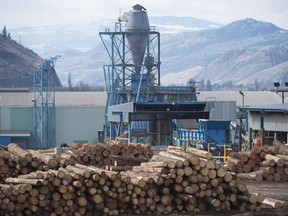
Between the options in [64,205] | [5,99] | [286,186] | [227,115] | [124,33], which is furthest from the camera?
[5,99]

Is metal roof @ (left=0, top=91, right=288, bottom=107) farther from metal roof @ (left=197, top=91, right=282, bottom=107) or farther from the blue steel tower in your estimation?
the blue steel tower

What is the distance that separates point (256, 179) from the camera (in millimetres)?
28609

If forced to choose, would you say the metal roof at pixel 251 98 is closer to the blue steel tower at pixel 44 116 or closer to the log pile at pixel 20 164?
the blue steel tower at pixel 44 116

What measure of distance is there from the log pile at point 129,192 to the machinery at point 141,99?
25871mm

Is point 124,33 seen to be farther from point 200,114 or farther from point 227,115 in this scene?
point 200,114

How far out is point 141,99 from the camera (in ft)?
222

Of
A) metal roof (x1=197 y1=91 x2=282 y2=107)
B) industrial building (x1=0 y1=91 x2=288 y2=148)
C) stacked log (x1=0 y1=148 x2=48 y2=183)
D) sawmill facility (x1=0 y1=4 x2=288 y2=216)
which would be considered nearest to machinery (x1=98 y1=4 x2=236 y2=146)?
sawmill facility (x1=0 y1=4 x2=288 y2=216)

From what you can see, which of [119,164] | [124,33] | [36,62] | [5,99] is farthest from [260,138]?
[36,62]

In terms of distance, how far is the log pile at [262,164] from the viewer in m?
28.7

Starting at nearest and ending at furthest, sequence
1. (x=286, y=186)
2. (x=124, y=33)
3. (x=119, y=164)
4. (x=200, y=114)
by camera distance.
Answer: (x=286, y=186)
(x=119, y=164)
(x=200, y=114)
(x=124, y=33)

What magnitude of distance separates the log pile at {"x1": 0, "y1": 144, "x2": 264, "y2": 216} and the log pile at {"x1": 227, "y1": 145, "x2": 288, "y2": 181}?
583 cm

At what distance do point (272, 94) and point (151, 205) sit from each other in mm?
66243

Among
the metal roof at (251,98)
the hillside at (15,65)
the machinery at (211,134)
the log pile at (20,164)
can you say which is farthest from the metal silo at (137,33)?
the hillside at (15,65)

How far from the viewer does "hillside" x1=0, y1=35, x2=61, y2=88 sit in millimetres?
152125
